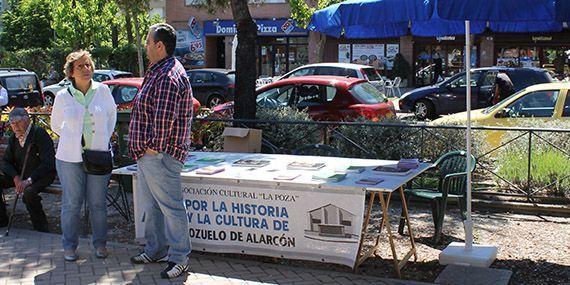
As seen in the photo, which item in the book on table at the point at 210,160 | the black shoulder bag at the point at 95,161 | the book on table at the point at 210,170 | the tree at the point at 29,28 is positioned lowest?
the book on table at the point at 210,170

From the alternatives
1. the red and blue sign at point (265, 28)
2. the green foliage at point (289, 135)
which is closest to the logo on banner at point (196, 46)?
the red and blue sign at point (265, 28)

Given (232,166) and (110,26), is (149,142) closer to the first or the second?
(232,166)

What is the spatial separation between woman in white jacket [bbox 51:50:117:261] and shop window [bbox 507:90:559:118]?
7589 mm

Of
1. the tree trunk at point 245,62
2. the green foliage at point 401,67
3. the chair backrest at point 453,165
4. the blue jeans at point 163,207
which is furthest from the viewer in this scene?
the green foliage at point 401,67

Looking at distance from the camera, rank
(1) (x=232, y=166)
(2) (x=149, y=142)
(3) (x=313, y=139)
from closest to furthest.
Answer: (2) (x=149, y=142), (1) (x=232, y=166), (3) (x=313, y=139)

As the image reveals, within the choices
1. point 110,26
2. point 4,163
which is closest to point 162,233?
point 4,163

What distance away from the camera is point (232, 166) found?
20.8ft

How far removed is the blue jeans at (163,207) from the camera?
5355 millimetres

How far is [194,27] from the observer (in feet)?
127

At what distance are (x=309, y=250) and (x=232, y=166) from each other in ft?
3.78

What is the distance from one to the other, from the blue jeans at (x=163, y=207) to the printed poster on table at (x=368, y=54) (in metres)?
29.9

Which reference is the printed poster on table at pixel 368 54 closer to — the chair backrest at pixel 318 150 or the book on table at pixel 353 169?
the chair backrest at pixel 318 150

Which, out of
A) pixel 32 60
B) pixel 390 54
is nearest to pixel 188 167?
pixel 390 54

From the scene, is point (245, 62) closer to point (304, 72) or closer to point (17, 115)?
point (17, 115)
